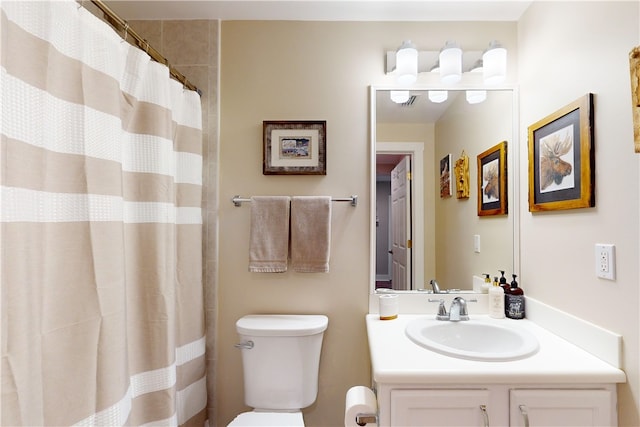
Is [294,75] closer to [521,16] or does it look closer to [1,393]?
[521,16]

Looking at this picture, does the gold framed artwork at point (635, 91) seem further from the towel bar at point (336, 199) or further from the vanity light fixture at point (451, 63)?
the towel bar at point (336, 199)

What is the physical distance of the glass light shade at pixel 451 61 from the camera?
4.97 ft

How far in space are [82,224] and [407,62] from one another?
4.79 feet

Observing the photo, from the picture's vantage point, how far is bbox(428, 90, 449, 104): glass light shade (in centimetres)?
163

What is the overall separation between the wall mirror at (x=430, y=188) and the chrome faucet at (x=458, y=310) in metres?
0.14

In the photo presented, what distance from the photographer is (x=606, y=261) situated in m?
1.03

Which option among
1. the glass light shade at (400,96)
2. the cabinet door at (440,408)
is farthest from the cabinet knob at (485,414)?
the glass light shade at (400,96)

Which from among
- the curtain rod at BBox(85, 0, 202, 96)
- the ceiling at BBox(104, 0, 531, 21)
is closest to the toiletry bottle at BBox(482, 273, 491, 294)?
the ceiling at BBox(104, 0, 531, 21)

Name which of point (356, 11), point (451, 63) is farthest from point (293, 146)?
point (451, 63)

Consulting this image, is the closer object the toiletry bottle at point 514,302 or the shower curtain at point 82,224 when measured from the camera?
the shower curtain at point 82,224

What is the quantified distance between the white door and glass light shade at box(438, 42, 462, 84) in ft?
1.39

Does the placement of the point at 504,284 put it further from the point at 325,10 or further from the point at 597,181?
the point at 325,10

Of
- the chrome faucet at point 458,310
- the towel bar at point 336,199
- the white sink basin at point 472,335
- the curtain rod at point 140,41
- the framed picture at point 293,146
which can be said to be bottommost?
the white sink basin at point 472,335

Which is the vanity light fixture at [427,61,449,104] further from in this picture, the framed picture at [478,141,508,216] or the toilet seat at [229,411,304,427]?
the toilet seat at [229,411,304,427]
